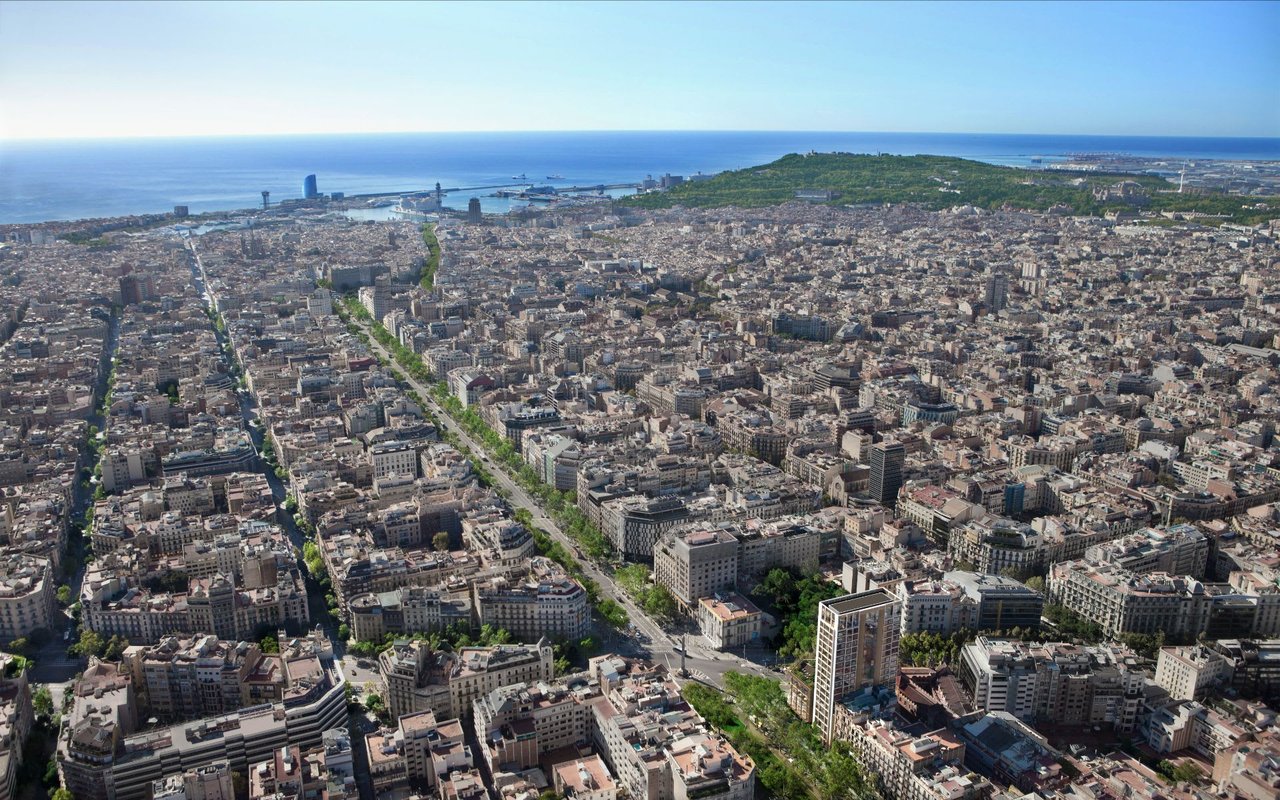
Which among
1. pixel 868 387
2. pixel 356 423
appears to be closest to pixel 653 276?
pixel 868 387

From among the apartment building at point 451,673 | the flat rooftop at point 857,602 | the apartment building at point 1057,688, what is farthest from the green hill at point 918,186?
the apartment building at point 451,673

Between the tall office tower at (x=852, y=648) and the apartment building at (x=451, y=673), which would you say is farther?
the apartment building at (x=451, y=673)

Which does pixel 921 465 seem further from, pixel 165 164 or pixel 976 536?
pixel 165 164

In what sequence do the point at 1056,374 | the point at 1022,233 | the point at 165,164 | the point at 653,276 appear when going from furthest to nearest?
the point at 165,164 → the point at 1022,233 → the point at 653,276 → the point at 1056,374

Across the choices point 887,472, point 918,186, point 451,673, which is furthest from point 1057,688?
point 918,186

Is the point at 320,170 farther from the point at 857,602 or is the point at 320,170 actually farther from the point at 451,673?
the point at 857,602

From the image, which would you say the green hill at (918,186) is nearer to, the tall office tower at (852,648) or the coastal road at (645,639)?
the coastal road at (645,639)

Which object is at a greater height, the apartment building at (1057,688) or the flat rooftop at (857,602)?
the flat rooftop at (857,602)
